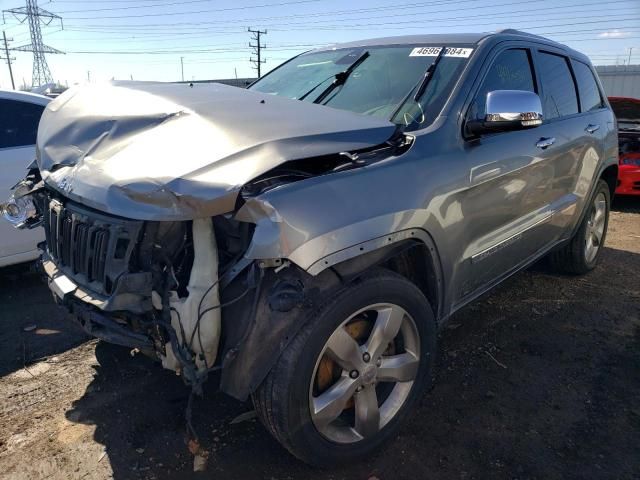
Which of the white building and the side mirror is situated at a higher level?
the side mirror

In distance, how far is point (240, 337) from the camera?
211cm

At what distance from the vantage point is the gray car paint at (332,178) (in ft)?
6.47

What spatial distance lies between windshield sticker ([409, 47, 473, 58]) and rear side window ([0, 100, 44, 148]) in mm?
3306

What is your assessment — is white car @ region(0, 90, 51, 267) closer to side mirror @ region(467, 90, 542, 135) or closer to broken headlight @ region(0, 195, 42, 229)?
broken headlight @ region(0, 195, 42, 229)

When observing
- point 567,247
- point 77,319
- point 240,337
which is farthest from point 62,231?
point 567,247

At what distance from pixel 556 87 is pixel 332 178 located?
108 inches

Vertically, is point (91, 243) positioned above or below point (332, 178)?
below

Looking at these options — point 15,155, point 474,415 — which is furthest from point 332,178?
point 15,155

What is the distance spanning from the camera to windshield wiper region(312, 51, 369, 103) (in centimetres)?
328

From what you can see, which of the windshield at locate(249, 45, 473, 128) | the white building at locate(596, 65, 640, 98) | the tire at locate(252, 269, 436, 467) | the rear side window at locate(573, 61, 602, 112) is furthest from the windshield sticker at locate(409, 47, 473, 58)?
the white building at locate(596, 65, 640, 98)

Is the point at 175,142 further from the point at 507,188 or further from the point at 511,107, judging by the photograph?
the point at 507,188

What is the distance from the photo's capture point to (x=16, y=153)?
436cm

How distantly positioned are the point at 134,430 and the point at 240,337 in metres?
1.04

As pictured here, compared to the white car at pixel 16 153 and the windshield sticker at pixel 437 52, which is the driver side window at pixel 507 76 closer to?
the windshield sticker at pixel 437 52
